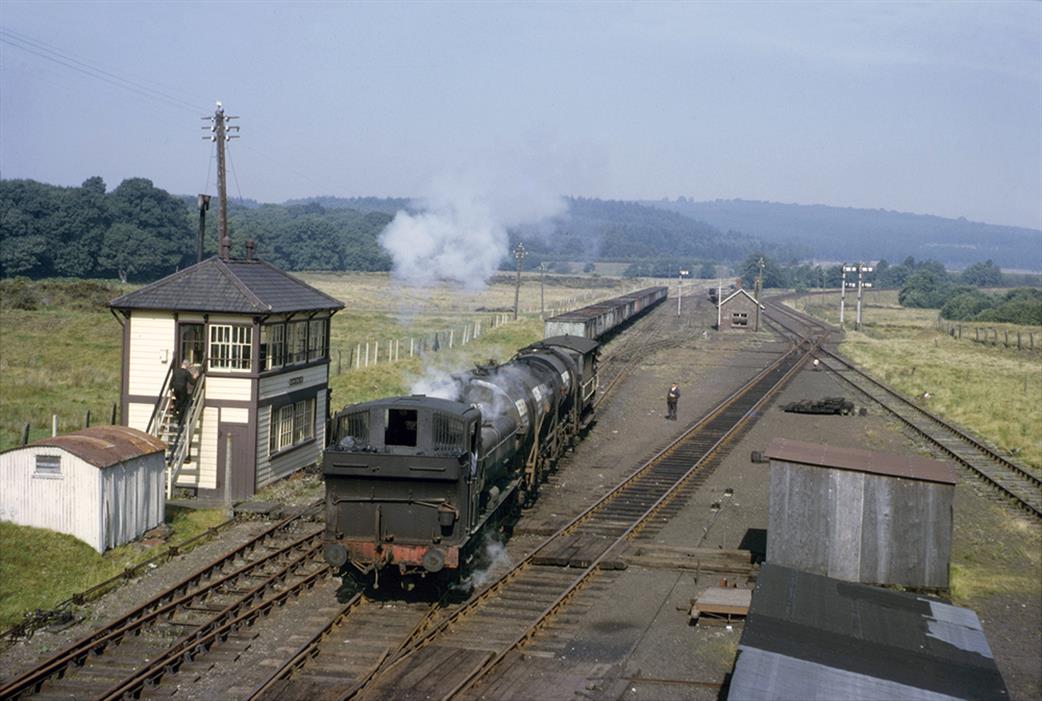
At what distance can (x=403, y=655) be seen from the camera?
48.0 feet

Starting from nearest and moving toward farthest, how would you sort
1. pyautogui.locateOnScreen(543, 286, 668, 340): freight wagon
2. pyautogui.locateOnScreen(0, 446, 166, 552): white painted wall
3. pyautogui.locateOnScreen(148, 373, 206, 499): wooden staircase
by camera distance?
1. pyautogui.locateOnScreen(0, 446, 166, 552): white painted wall
2. pyautogui.locateOnScreen(148, 373, 206, 499): wooden staircase
3. pyautogui.locateOnScreen(543, 286, 668, 340): freight wagon

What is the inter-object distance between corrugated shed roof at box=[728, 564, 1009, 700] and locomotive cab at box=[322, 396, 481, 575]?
492cm

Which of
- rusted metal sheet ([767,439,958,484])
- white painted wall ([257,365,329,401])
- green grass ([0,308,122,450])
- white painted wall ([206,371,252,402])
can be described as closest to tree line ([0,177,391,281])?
green grass ([0,308,122,450])

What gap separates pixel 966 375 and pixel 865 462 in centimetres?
3932

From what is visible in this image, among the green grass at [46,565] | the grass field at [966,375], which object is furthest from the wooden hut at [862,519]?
the grass field at [966,375]

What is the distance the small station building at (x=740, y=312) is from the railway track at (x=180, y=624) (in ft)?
204

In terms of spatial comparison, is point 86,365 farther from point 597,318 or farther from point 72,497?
A: point 597,318

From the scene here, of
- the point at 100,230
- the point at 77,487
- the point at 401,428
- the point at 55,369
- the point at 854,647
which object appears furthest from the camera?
the point at 100,230

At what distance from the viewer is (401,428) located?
1722 centimetres

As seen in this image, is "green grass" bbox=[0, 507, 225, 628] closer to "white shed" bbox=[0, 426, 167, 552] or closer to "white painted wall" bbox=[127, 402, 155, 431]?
"white shed" bbox=[0, 426, 167, 552]

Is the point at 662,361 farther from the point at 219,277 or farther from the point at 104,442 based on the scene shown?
the point at 104,442

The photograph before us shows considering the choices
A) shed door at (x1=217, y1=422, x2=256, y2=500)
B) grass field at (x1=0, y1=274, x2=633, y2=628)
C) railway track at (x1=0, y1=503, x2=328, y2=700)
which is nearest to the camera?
railway track at (x1=0, y1=503, x2=328, y2=700)

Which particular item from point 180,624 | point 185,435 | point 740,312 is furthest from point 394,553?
point 740,312

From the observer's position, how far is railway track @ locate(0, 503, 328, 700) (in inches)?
533
